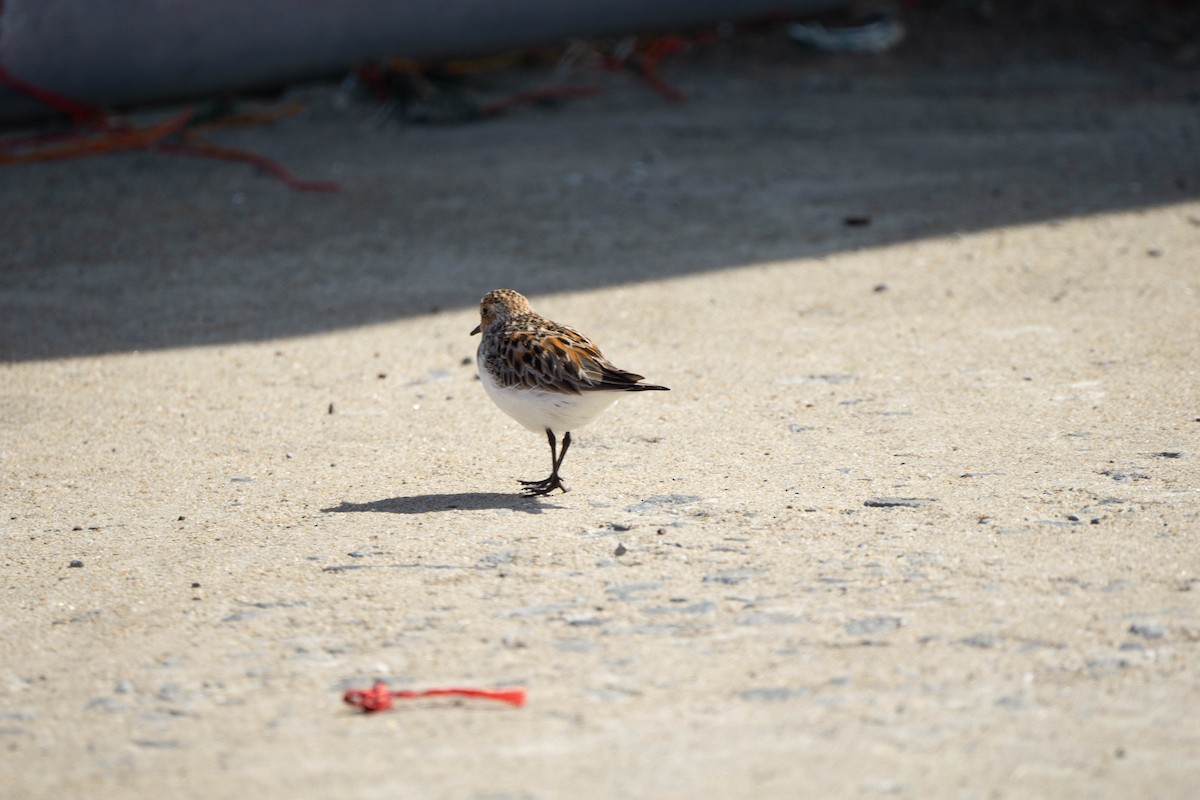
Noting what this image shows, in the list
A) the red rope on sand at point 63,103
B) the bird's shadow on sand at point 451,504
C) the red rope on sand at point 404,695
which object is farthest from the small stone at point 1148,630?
the red rope on sand at point 63,103

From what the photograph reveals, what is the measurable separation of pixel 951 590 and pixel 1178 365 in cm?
274

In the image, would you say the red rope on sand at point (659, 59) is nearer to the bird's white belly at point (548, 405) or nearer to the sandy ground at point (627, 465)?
the sandy ground at point (627, 465)

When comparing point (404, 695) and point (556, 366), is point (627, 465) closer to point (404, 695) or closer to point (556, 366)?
point (556, 366)

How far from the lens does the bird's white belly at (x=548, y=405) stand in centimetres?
500

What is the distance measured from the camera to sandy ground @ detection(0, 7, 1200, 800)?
346 cm

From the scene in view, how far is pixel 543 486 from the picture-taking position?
5.09 m

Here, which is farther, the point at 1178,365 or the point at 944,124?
the point at 944,124

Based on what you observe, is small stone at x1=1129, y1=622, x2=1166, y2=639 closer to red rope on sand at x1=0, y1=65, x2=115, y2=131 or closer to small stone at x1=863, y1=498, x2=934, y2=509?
Answer: small stone at x1=863, y1=498, x2=934, y2=509

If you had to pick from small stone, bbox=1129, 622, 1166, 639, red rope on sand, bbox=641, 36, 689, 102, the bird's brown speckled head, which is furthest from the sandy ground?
red rope on sand, bbox=641, 36, 689, 102

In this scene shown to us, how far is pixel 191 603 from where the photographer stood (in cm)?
425

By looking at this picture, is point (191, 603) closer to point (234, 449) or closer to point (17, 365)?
point (234, 449)

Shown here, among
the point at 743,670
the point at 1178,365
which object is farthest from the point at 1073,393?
the point at 743,670

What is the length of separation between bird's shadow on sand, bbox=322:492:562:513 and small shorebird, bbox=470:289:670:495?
0.10m

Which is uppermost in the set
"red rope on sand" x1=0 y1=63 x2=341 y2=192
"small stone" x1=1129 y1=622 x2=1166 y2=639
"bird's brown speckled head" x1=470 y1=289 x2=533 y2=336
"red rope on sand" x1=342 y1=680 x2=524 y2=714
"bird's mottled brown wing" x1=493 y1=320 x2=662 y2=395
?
A: "red rope on sand" x1=0 y1=63 x2=341 y2=192
